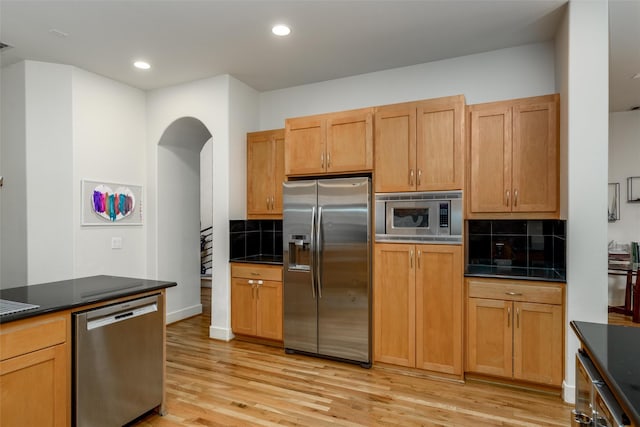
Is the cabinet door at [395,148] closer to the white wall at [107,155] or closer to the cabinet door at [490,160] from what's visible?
the cabinet door at [490,160]

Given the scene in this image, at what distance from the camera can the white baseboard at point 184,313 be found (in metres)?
4.70

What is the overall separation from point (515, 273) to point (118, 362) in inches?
120

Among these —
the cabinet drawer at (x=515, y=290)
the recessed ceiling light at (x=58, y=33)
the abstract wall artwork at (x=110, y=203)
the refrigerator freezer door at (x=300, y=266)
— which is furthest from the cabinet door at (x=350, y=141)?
the abstract wall artwork at (x=110, y=203)

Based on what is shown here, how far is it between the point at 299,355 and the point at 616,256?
4815 millimetres

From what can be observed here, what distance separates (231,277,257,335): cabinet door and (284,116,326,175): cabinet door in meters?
1.38

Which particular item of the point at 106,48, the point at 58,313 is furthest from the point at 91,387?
the point at 106,48

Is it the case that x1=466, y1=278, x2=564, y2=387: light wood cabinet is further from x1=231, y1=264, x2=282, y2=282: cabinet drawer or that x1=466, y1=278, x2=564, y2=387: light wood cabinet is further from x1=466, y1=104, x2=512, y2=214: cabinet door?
x1=231, y1=264, x2=282, y2=282: cabinet drawer

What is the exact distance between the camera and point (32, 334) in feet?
5.82

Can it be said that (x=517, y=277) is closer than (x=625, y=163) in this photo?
Yes

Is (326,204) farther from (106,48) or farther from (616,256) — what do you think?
(616,256)

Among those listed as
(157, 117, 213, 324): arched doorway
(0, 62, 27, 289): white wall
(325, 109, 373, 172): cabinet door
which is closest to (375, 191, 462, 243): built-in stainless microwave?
(325, 109, 373, 172): cabinet door

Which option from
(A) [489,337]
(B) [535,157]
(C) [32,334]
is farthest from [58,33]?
(A) [489,337]

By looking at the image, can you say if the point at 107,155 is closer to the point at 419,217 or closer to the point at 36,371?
the point at 36,371

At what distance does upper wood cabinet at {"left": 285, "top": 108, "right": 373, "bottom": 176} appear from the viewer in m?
3.41
